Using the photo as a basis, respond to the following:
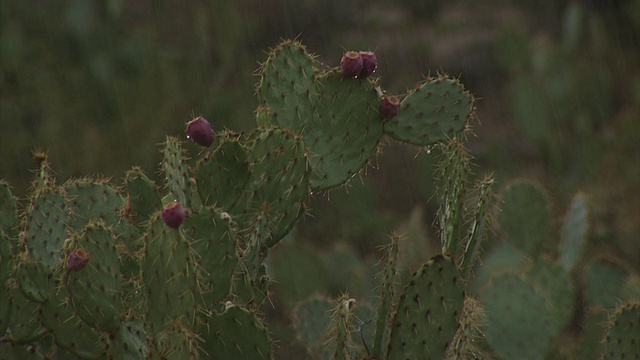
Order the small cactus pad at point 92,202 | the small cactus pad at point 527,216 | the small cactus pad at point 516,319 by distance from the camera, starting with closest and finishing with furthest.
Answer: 1. the small cactus pad at point 92,202
2. the small cactus pad at point 516,319
3. the small cactus pad at point 527,216

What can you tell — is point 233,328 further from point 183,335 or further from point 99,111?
point 99,111

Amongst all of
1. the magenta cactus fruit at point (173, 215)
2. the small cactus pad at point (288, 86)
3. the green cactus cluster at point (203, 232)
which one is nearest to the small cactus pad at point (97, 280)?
the green cactus cluster at point (203, 232)

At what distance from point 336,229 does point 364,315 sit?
345 cm

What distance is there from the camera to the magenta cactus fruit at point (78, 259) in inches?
64.2

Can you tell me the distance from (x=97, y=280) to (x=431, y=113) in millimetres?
737

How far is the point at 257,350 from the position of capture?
167 cm

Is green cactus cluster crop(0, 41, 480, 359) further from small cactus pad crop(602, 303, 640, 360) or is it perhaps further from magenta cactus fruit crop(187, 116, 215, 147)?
small cactus pad crop(602, 303, 640, 360)

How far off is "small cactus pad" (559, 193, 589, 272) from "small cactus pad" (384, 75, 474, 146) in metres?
1.39

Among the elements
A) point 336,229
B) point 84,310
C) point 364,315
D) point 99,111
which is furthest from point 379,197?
point 84,310

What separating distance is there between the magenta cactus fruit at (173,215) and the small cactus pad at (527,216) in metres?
1.95

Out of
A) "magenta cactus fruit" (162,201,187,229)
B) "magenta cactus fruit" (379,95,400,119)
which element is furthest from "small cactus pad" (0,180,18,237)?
"magenta cactus fruit" (379,95,400,119)

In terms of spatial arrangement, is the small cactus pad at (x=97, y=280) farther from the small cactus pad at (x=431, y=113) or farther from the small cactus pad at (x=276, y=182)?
the small cactus pad at (x=431, y=113)

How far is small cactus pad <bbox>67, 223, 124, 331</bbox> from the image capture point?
166 cm

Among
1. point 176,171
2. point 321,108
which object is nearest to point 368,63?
point 321,108
